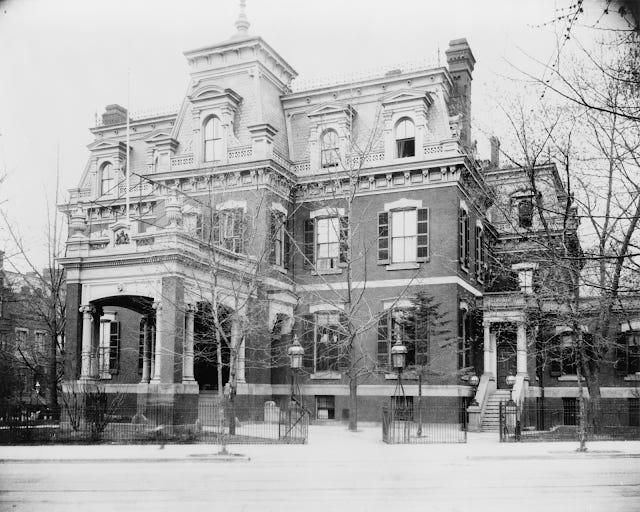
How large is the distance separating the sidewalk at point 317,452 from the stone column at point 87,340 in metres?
4.78

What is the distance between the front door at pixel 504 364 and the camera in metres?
33.2

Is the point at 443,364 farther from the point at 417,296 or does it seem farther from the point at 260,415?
the point at 260,415

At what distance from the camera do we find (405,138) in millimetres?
29781

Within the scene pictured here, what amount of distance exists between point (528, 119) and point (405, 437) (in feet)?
33.1

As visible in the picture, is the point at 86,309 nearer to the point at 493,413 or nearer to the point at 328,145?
the point at 328,145

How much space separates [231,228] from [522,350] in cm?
1242

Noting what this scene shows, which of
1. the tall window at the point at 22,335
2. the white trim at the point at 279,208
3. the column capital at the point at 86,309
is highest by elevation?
the white trim at the point at 279,208

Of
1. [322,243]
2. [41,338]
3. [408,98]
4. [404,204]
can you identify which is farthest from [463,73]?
[41,338]

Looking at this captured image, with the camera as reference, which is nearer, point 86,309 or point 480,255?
point 86,309

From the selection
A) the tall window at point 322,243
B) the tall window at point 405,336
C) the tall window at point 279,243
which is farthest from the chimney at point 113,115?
the tall window at point 405,336

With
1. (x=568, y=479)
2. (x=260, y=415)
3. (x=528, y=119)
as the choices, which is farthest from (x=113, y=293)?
(x=568, y=479)

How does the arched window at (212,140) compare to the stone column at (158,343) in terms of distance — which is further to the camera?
the arched window at (212,140)

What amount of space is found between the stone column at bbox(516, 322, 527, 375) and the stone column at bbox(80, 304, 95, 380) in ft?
52.8

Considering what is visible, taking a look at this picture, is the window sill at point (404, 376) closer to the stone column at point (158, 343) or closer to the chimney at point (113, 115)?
the stone column at point (158, 343)
